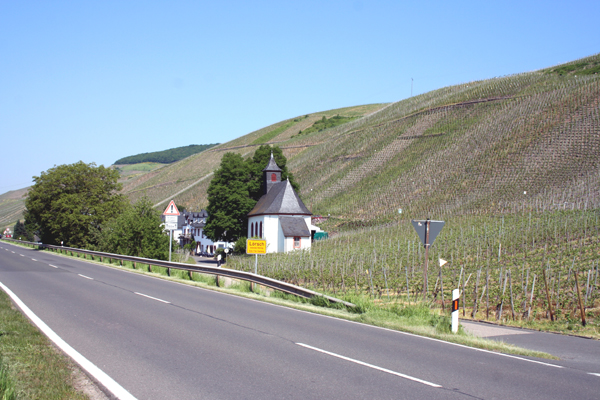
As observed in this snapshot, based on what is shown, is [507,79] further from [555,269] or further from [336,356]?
[336,356]

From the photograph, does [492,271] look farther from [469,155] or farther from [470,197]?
[469,155]

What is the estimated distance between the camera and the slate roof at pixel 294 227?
59.2 m

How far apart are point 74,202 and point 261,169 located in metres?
23.9

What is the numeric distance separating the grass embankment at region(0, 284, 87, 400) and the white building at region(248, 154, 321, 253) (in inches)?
1976

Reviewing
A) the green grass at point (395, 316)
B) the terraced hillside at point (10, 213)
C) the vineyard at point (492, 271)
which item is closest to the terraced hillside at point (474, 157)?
the vineyard at point (492, 271)

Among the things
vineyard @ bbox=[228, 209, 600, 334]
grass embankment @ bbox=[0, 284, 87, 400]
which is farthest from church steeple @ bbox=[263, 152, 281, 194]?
grass embankment @ bbox=[0, 284, 87, 400]

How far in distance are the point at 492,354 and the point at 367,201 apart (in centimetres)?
6351

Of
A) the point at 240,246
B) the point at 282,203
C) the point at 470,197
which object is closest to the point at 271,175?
the point at 282,203

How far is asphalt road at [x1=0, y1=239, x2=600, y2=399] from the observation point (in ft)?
19.8

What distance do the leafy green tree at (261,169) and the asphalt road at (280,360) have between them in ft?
182

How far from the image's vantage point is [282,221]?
6038 cm

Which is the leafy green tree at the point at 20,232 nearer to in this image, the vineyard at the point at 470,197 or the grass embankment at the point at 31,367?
the vineyard at the point at 470,197

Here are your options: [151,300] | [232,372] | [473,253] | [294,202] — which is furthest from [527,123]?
[232,372]

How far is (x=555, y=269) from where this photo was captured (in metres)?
20.4
